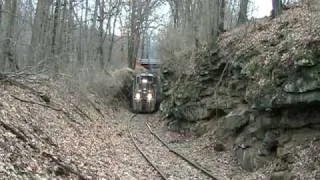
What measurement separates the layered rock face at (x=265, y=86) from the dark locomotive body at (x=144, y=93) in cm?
1681

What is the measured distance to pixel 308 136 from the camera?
12461 millimetres

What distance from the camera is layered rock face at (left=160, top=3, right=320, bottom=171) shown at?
12.6 metres

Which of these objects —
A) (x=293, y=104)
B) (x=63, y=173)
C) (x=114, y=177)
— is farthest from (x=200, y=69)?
(x=63, y=173)

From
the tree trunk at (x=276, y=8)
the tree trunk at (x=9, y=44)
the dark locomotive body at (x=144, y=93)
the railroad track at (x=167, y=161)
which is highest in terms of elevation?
the tree trunk at (x=276, y=8)

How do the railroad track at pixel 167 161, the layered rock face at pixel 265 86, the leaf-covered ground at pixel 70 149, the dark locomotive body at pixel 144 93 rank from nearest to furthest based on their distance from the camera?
the leaf-covered ground at pixel 70 149 < the layered rock face at pixel 265 86 < the railroad track at pixel 167 161 < the dark locomotive body at pixel 144 93

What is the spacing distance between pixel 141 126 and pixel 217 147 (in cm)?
1246

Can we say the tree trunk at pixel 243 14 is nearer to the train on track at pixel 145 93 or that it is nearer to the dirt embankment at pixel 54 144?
the dirt embankment at pixel 54 144

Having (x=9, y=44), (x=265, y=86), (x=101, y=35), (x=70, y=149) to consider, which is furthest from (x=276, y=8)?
(x=101, y=35)

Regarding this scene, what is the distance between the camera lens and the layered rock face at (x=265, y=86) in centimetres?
1262

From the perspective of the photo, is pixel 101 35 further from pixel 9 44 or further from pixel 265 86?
pixel 265 86

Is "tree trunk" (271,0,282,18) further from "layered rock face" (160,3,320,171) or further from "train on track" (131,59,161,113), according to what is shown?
"train on track" (131,59,161,113)

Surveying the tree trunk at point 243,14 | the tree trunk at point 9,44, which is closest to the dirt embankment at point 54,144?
the tree trunk at point 9,44

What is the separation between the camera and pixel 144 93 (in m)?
39.5

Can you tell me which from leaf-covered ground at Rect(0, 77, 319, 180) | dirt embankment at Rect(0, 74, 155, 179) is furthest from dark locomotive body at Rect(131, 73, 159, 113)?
dirt embankment at Rect(0, 74, 155, 179)
